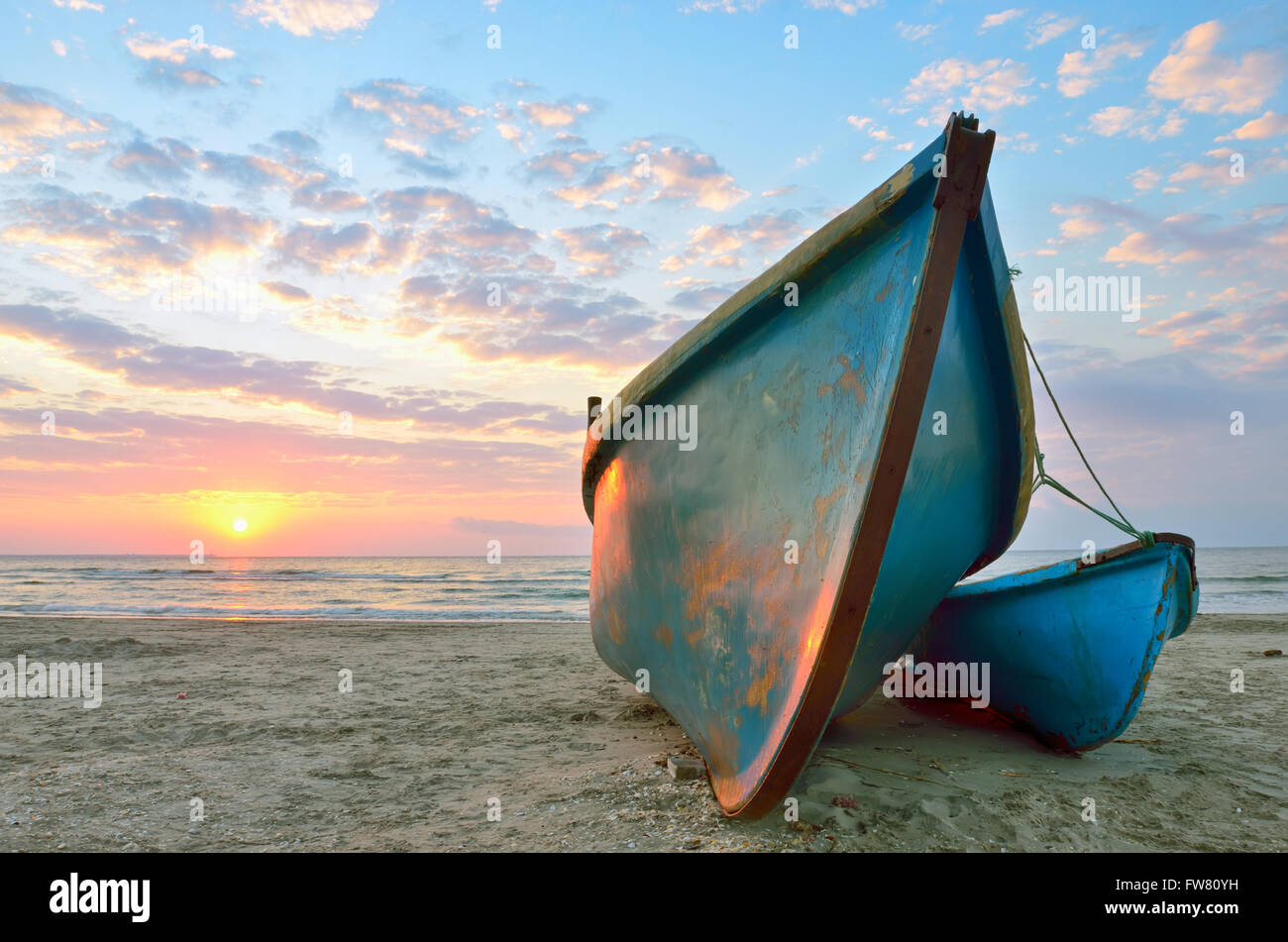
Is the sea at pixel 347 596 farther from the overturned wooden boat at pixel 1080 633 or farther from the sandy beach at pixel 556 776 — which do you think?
the overturned wooden boat at pixel 1080 633

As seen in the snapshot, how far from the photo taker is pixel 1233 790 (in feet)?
11.1

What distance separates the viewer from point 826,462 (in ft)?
8.44

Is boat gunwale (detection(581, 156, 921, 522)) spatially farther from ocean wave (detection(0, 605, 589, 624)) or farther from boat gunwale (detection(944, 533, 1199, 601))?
ocean wave (detection(0, 605, 589, 624))

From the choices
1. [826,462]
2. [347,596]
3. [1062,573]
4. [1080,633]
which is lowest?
[347,596]

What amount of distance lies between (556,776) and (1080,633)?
9.29ft

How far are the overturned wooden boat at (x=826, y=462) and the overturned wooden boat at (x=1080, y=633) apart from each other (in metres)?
0.63

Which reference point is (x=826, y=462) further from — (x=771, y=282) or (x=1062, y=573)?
(x=1062, y=573)

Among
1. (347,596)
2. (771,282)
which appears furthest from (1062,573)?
(347,596)

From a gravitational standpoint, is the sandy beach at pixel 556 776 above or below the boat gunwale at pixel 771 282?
below

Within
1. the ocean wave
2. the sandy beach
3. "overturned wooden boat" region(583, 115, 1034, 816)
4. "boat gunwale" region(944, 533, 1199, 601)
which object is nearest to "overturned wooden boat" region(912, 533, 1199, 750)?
"boat gunwale" region(944, 533, 1199, 601)

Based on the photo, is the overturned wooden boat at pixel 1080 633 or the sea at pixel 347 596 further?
the sea at pixel 347 596

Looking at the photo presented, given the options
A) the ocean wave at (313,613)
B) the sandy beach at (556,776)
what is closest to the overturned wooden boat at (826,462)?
the sandy beach at (556,776)

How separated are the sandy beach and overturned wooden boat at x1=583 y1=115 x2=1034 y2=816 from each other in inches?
18.7

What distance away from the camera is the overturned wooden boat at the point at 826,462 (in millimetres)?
2318
